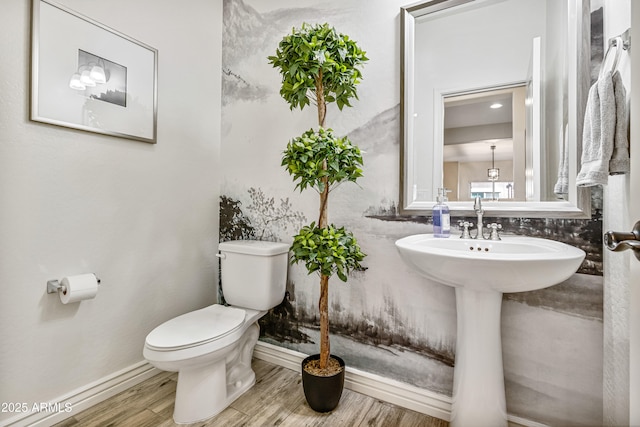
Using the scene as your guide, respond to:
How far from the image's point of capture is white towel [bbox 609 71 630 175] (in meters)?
0.95

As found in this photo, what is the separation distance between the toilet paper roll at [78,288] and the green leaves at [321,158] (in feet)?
3.51

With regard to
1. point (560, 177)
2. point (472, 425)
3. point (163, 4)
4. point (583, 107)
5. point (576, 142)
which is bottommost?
point (472, 425)

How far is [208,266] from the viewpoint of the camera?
86.1 inches

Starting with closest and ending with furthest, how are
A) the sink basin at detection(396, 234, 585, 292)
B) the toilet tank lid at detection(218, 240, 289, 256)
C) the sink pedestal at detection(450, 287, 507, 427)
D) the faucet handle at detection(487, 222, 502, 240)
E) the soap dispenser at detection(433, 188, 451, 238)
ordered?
the sink basin at detection(396, 234, 585, 292) → the sink pedestal at detection(450, 287, 507, 427) → the faucet handle at detection(487, 222, 502, 240) → the soap dispenser at detection(433, 188, 451, 238) → the toilet tank lid at detection(218, 240, 289, 256)

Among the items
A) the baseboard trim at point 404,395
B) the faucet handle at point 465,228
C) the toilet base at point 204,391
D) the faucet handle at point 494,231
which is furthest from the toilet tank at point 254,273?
the faucet handle at point 494,231

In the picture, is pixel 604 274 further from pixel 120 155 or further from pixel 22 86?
pixel 22 86

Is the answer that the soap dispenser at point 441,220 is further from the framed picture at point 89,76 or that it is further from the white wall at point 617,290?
the framed picture at point 89,76

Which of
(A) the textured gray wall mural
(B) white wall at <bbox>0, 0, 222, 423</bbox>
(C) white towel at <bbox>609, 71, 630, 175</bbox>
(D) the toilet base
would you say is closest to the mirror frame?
(A) the textured gray wall mural

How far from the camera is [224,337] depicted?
1473 mm

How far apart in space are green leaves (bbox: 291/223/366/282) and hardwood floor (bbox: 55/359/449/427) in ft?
2.27

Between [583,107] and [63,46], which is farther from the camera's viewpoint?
[63,46]

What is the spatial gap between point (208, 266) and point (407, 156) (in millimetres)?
1508

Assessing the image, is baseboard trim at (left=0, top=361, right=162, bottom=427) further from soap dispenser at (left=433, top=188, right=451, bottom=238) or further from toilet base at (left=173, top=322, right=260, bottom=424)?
soap dispenser at (left=433, top=188, right=451, bottom=238)

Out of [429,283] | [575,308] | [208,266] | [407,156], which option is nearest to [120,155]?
[208,266]
